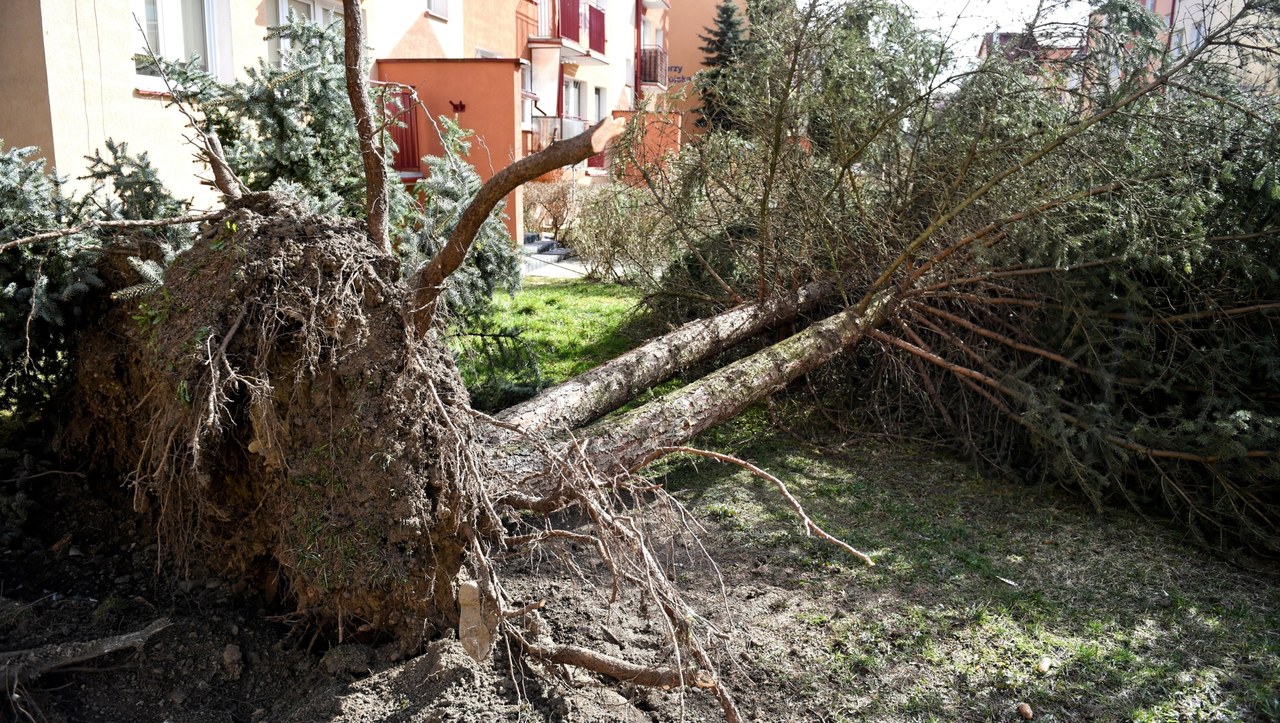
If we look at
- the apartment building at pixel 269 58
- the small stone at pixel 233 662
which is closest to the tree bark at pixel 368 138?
the apartment building at pixel 269 58

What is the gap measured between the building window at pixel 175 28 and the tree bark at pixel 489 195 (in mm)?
5171

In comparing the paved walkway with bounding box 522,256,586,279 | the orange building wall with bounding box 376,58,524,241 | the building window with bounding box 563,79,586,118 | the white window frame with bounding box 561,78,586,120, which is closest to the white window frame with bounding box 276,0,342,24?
the orange building wall with bounding box 376,58,524,241

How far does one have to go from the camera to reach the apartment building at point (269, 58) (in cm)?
613

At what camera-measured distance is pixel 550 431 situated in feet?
12.7

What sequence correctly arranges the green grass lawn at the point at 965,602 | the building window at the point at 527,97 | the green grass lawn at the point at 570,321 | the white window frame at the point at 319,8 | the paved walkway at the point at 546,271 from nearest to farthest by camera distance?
the green grass lawn at the point at 965,602
the green grass lawn at the point at 570,321
the white window frame at the point at 319,8
the paved walkway at the point at 546,271
the building window at the point at 527,97

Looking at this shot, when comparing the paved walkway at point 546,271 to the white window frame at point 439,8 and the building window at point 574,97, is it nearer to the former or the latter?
the white window frame at point 439,8

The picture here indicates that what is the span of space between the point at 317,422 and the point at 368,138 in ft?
3.44

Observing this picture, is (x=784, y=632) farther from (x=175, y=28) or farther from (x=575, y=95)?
(x=575, y=95)

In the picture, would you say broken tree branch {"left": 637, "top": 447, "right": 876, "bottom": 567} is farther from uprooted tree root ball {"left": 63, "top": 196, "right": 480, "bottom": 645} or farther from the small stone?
the small stone

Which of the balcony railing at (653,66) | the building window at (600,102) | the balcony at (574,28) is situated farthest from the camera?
the balcony railing at (653,66)

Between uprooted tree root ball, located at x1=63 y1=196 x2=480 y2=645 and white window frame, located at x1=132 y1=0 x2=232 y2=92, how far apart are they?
16.2ft

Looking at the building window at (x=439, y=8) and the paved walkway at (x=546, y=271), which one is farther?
the building window at (x=439, y=8)

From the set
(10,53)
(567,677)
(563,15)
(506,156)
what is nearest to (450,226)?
(567,677)

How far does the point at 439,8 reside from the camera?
12.6 meters
